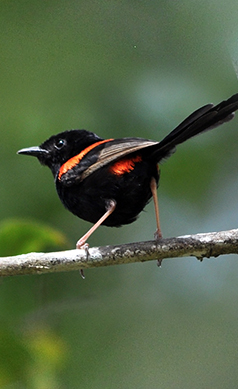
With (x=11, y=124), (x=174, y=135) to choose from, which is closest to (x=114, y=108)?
(x=11, y=124)

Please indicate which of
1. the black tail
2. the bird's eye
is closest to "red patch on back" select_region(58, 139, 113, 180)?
the bird's eye

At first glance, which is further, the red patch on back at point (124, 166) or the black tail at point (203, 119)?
the red patch on back at point (124, 166)

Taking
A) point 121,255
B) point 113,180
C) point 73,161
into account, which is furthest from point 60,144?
point 121,255

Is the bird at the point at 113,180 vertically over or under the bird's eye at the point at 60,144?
under

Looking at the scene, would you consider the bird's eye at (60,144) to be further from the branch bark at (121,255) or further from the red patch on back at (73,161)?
the branch bark at (121,255)

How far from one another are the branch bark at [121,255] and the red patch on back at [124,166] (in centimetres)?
57

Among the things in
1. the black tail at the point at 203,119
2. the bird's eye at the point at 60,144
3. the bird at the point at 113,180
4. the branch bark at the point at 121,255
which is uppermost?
the bird's eye at the point at 60,144

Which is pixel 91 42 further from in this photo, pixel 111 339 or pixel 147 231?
pixel 111 339

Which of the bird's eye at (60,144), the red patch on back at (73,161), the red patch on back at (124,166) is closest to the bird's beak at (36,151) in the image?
the bird's eye at (60,144)

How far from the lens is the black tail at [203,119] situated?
2.45 m

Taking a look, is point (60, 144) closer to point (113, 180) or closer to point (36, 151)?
point (36, 151)

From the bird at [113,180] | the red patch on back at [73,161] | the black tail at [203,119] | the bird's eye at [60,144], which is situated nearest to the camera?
the black tail at [203,119]

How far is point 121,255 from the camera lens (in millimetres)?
2561

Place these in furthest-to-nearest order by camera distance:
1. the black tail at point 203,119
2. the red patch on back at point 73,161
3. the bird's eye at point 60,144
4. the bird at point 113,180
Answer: the bird's eye at point 60,144 < the red patch on back at point 73,161 < the bird at point 113,180 < the black tail at point 203,119
